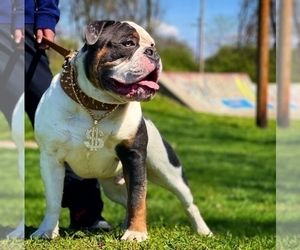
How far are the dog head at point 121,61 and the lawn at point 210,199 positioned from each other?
0.70 meters

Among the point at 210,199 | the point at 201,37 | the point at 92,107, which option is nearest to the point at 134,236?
the point at 92,107

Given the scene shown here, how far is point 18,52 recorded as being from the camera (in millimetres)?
3709

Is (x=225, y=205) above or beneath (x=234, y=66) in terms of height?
above

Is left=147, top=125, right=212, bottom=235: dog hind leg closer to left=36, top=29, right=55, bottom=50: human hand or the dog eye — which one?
the dog eye

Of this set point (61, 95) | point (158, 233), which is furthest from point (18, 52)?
point (158, 233)

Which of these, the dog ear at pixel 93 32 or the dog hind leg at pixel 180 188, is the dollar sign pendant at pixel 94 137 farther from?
the dog hind leg at pixel 180 188

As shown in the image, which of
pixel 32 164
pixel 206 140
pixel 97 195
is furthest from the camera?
pixel 206 140

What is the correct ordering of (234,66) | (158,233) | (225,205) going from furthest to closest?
(234,66) → (225,205) → (158,233)

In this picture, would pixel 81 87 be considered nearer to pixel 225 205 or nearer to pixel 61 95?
pixel 61 95

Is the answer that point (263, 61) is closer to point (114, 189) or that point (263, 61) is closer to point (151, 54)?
point (114, 189)

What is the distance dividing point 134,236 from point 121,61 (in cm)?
82

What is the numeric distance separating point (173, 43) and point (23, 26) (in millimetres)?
28087

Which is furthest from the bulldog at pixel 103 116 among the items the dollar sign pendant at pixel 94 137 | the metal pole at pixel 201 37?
→ the metal pole at pixel 201 37

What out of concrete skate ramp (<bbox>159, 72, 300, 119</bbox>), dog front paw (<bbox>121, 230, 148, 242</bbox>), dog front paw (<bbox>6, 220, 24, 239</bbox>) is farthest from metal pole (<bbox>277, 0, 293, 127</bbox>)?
dog front paw (<bbox>121, 230, 148, 242</bbox>)
